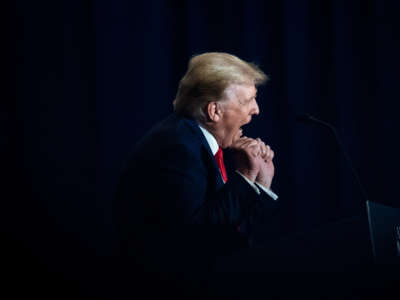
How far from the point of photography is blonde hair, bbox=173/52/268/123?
1.33 m

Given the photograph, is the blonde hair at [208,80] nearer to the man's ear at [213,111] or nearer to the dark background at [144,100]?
the man's ear at [213,111]

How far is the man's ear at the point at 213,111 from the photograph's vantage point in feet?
4.39

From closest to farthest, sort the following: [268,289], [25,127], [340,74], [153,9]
→ [268,289]
[25,127]
[153,9]
[340,74]

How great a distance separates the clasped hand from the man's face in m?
0.06

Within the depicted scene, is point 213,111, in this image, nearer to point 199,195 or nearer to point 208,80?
point 208,80

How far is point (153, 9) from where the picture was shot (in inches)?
80.4

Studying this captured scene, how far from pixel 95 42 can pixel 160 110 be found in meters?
0.42

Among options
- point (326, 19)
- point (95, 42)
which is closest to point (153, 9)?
point (95, 42)

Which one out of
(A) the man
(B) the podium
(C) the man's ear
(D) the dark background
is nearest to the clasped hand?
(A) the man

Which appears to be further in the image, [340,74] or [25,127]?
[340,74]

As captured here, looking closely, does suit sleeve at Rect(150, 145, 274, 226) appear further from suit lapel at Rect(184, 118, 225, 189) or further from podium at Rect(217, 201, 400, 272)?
podium at Rect(217, 201, 400, 272)

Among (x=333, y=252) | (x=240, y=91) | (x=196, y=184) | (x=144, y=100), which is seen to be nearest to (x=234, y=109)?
(x=240, y=91)

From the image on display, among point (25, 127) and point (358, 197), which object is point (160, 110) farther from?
point (358, 197)

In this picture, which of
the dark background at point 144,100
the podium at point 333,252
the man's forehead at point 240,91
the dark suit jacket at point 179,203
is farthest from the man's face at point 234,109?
the dark background at point 144,100
